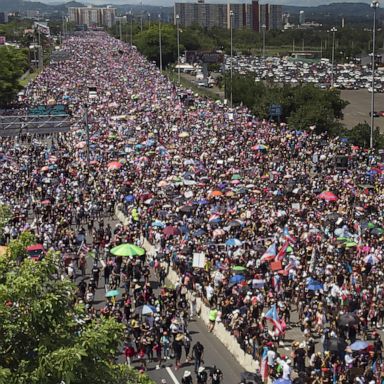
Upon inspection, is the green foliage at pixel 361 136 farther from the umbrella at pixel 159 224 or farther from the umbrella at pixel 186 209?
the umbrella at pixel 159 224

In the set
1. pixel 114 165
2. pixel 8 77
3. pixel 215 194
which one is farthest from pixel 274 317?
pixel 8 77

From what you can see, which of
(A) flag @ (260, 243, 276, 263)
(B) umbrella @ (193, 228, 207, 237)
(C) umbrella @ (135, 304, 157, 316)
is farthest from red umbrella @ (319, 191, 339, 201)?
(C) umbrella @ (135, 304, 157, 316)

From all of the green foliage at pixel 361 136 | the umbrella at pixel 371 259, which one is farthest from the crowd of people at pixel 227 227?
the green foliage at pixel 361 136

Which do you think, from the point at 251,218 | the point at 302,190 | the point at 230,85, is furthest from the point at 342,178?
the point at 230,85

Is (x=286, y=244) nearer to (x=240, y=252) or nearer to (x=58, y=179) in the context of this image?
(x=240, y=252)

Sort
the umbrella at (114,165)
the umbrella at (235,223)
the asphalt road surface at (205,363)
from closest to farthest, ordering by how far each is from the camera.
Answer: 1. the asphalt road surface at (205,363)
2. the umbrella at (235,223)
3. the umbrella at (114,165)

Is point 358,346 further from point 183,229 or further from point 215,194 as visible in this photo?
point 215,194

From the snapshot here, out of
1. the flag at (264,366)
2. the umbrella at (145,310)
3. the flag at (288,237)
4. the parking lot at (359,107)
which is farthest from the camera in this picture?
the parking lot at (359,107)
